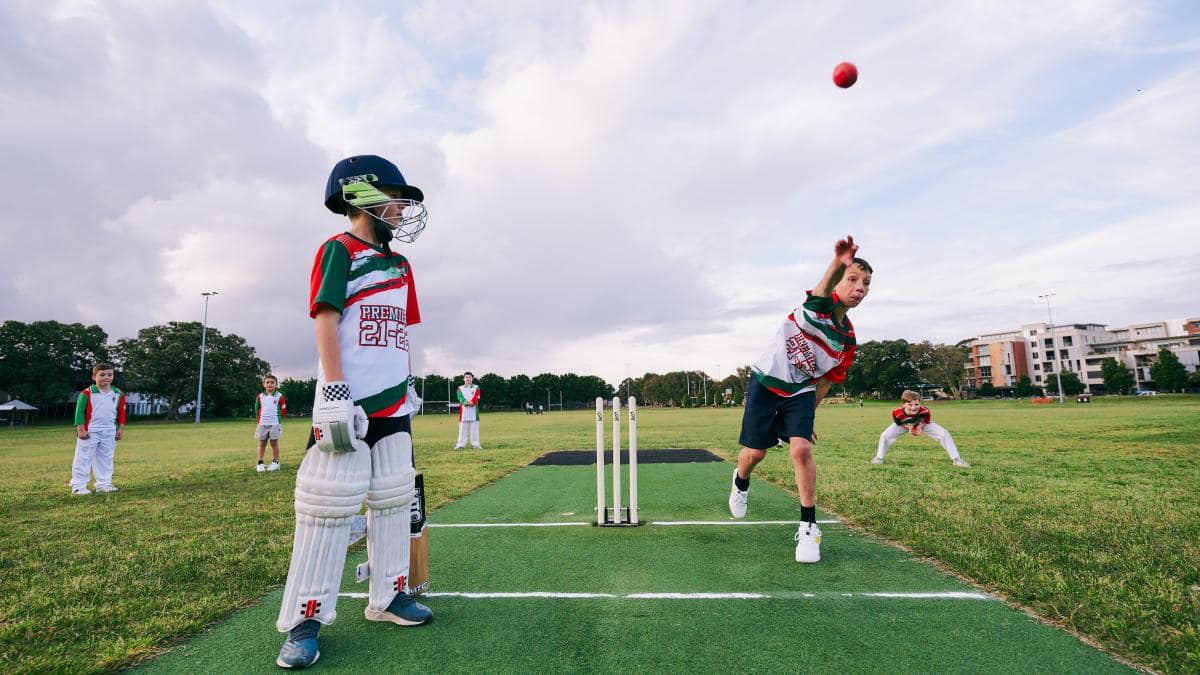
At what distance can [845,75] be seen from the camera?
5191 mm

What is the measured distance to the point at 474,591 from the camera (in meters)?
3.57

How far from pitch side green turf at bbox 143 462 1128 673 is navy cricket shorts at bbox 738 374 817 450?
2.83 ft

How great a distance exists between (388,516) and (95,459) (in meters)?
9.46

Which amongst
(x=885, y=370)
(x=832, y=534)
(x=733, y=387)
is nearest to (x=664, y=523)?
(x=832, y=534)

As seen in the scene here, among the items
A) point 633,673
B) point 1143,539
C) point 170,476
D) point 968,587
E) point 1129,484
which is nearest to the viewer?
point 633,673

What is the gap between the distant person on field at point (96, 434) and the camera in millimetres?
8797

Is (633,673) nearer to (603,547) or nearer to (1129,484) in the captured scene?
(603,547)

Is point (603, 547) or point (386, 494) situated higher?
point (386, 494)

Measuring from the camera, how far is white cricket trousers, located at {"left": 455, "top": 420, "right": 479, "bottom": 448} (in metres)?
15.8

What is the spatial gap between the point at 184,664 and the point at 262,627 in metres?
0.46

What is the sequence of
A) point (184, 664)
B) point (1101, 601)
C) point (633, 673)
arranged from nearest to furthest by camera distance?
point (633, 673), point (184, 664), point (1101, 601)

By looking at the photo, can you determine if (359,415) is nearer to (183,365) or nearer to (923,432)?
(923,432)

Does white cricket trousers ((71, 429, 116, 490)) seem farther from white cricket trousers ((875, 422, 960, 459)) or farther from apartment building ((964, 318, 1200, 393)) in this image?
apartment building ((964, 318, 1200, 393))

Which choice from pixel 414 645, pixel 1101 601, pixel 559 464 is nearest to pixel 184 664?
pixel 414 645
